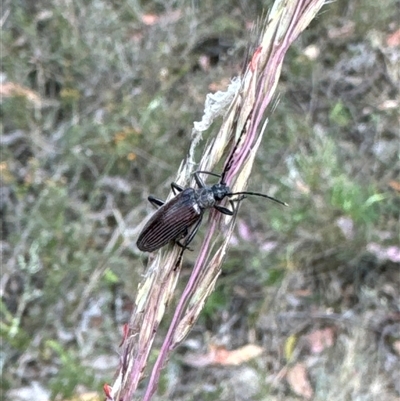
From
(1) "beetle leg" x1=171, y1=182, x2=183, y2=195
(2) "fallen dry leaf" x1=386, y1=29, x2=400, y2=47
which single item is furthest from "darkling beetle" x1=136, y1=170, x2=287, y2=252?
(2) "fallen dry leaf" x1=386, y1=29, x2=400, y2=47

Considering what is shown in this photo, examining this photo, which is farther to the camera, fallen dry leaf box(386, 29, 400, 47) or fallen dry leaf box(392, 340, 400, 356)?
fallen dry leaf box(386, 29, 400, 47)

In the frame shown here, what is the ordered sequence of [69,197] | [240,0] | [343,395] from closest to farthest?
[343,395], [69,197], [240,0]

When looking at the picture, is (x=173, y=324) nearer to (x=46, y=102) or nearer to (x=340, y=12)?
(x=46, y=102)

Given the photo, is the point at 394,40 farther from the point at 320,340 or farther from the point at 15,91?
the point at 15,91

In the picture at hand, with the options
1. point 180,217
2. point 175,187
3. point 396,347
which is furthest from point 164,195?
point 175,187

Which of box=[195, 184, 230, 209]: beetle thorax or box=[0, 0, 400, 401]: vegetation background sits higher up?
box=[0, 0, 400, 401]: vegetation background

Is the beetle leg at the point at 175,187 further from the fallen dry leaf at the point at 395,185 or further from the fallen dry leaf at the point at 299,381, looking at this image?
the fallen dry leaf at the point at 395,185

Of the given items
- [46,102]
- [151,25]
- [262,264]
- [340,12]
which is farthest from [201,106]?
[340,12]

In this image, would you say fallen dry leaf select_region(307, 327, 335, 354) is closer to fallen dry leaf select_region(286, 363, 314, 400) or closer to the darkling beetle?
fallen dry leaf select_region(286, 363, 314, 400)
